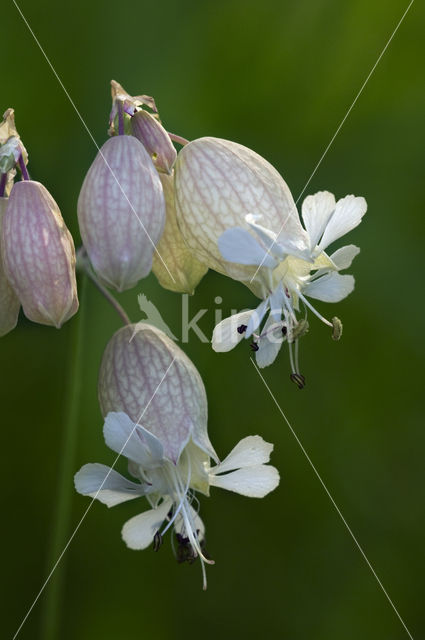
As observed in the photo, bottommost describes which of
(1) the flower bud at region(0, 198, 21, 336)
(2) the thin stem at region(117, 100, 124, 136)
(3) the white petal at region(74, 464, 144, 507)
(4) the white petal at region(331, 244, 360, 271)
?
(3) the white petal at region(74, 464, 144, 507)

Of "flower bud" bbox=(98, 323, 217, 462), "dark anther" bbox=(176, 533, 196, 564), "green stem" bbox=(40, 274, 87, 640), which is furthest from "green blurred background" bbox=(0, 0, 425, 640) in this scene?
"dark anther" bbox=(176, 533, 196, 564)

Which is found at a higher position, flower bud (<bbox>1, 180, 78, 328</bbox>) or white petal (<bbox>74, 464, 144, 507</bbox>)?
flower bud (<bbox>1, 180, 78, 328</bbox>)

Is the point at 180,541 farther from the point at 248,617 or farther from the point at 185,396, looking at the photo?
the point at 248,617

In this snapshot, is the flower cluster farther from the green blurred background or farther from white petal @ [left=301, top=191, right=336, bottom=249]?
the green blurred background

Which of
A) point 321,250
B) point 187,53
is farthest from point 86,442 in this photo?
point 187,53

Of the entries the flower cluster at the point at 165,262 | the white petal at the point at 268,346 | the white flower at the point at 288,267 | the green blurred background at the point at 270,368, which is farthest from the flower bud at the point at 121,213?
the green blurred background at the point at 270,368

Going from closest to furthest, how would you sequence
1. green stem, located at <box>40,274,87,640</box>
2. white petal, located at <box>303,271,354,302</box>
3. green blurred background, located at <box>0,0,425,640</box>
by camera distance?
white petal, located at <box>303,271,354,302</box> → green stem, located at <box>40,274,87,640</box> → green blurred background, located at <box>0,0,425,640</box>

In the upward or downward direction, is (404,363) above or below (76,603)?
above

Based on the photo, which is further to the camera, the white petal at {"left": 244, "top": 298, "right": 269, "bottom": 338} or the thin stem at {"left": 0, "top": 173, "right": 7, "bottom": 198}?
the thin stem at {"left": 0, "top": 173, "right": 7, "bottom": 198}
